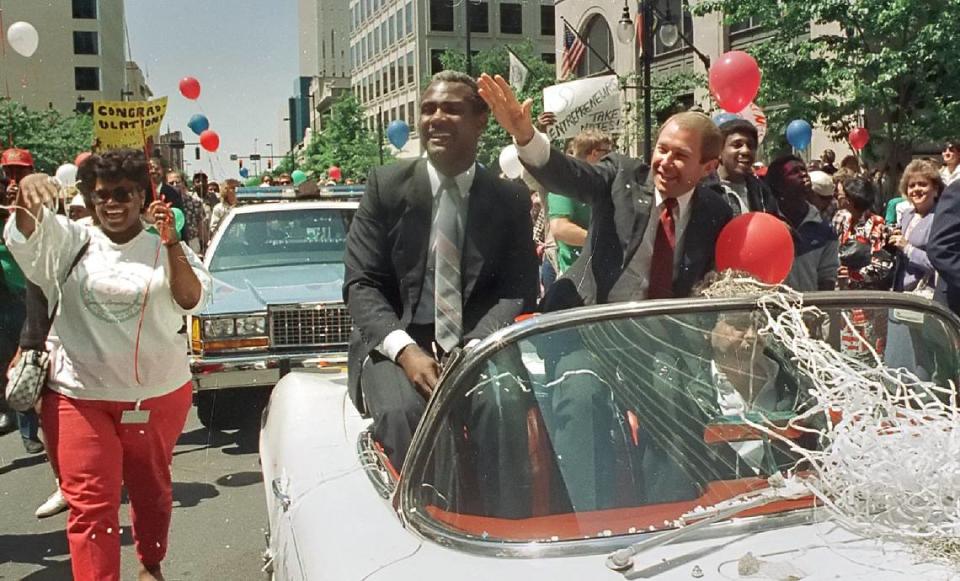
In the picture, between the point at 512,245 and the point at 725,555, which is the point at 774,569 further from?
the point at 512,245

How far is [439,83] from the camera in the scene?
3414 mm

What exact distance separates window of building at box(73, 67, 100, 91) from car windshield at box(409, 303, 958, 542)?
304 ft

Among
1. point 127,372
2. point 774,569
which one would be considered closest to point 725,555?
point 774,569

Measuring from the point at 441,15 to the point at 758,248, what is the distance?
6260cm

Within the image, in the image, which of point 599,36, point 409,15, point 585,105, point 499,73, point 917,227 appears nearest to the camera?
point 917,227

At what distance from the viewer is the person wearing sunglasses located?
3590 millimetres

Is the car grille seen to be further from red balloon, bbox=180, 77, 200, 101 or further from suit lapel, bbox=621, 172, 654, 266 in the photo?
red balloon, bbox=180, 77, 200, 101

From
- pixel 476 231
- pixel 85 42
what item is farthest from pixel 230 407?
pixel 85 42

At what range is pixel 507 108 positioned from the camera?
3.11 metres

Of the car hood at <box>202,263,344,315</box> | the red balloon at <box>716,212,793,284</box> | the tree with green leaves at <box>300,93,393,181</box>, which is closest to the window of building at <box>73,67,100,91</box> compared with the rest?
the tree with green leaves at <box>300,93,393,181</box>

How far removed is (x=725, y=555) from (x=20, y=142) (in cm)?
4554

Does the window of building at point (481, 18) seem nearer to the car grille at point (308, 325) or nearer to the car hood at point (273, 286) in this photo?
the car hood at point (273, 286)

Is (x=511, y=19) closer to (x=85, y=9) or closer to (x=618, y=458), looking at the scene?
(x=85, y=9)

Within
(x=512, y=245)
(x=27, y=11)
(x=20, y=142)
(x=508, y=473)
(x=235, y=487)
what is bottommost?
Result: (x=235, y=487)
